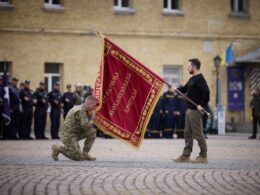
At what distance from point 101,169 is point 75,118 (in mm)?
2576

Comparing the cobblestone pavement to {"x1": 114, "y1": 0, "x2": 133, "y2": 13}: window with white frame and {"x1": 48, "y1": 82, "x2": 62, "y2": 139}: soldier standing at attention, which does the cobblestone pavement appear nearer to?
{"x1": 48, "y1": 82, "x2": 62, "y2": 139}: soldier standing at attention

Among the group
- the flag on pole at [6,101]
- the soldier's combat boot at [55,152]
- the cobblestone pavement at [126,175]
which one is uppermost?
the flag on pole at [6,101]

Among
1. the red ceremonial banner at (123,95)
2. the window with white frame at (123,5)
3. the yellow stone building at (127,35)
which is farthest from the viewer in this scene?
the window with white frame at (123,5)

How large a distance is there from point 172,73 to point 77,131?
69.4 feet

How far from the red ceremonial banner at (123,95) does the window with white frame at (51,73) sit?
60.5 feet

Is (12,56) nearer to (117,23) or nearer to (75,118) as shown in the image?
(117,23)

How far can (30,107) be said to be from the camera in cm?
2628

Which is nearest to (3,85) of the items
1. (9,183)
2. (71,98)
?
(71,98)

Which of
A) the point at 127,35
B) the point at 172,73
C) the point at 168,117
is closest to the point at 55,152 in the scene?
the point at 168,117

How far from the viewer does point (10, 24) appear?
33031mm

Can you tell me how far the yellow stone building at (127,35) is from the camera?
3341 centimetres

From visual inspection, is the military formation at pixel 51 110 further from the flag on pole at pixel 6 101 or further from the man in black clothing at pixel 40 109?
the flag on pole at pixel 6 101

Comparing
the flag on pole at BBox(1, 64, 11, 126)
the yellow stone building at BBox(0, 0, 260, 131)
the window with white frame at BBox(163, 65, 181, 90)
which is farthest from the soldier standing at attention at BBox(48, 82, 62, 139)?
the window with white frame at BBox(163, 65, 181, 90)

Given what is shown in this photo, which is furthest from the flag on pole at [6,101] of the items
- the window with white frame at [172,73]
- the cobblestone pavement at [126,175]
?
the window with white frame at [172,73]
